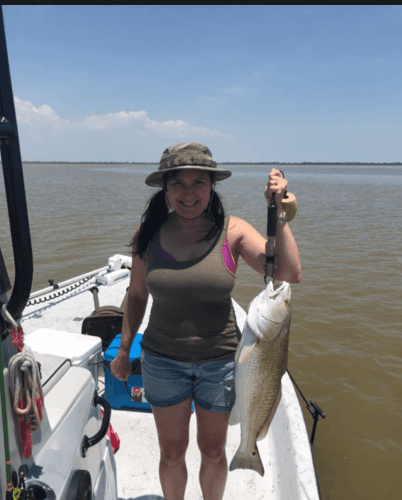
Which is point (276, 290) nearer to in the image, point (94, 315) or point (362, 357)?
point (94, 315)

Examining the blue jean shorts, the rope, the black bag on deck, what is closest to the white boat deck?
the black bag on deck

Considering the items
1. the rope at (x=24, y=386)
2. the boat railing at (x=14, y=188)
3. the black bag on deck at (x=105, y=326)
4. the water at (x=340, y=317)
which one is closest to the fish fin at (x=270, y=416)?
the rope at (x=24, y=386)

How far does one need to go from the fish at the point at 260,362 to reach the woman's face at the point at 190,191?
568mm

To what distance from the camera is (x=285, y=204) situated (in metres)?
1.85

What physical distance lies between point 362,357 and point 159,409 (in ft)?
17.6

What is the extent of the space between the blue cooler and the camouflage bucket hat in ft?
6.46

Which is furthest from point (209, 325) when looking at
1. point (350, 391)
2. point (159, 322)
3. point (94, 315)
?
point (350, 391)

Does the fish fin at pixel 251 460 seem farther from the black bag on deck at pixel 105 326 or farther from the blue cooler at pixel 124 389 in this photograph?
the black bag on deck at pixel 105 326

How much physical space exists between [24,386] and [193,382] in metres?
1.04

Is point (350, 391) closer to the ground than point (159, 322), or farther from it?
closer to the ground

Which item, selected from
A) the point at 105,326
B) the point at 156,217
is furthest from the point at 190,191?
the point at 105,326

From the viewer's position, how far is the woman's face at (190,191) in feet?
6.55

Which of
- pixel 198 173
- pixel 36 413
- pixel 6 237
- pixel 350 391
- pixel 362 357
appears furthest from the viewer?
pixel 6 237

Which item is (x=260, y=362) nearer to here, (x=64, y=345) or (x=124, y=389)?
(x=64, y=345)
